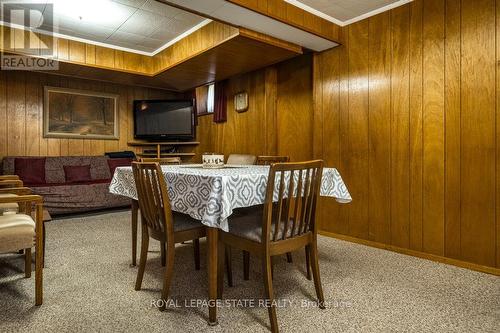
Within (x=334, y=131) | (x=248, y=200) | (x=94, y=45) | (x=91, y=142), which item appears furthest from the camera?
(x=91, y=142)

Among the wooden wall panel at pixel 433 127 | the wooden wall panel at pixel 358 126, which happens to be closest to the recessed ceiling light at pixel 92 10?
the wooden wall panel at pixel 358 126

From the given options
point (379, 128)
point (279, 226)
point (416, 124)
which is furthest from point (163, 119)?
point (279, 226)

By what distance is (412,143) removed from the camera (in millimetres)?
2666

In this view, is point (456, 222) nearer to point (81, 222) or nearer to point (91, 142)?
point (81, 222)

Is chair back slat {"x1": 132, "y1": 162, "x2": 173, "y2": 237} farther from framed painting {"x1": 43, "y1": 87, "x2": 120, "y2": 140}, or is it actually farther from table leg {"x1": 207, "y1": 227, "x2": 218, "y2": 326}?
framed painting {"x1": 43, "y1": 87, "x2": 120, "y2": 140}

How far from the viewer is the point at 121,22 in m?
3.46

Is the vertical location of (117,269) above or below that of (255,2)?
below

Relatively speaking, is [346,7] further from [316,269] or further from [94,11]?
[94,11]

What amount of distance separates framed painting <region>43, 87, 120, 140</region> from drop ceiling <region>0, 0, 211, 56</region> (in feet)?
3.54

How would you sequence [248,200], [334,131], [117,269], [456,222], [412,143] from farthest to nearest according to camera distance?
[334,131] → [412,143] → [456,222] → [117,269] → [248,200]

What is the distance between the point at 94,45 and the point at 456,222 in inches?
180

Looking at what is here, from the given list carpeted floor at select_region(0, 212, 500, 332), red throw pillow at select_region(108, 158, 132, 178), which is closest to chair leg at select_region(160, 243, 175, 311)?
carpeted floor at select_region(0, 212, 500, 332)

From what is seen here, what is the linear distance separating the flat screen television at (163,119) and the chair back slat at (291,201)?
3.96m

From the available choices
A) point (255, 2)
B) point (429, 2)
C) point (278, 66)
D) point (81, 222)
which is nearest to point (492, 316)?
point (429, 2)
